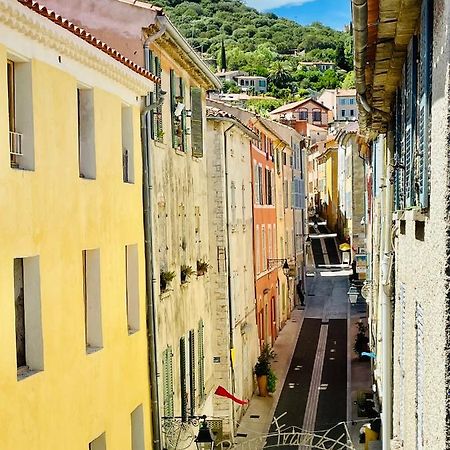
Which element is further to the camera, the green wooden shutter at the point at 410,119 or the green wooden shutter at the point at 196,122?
the green wooden shutter at the point at 196,122

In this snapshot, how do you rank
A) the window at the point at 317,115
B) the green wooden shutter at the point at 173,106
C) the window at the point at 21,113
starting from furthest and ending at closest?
1. the window at the point at 317,115
2. the green wooden shutter at the point at 173,106
3. the window at the point at 21,113

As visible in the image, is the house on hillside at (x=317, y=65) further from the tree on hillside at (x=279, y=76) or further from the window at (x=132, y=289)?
the window at (x=132, y=289)

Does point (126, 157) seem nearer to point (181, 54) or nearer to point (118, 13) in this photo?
point (118, 13)

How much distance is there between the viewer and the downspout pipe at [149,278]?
50.5ft

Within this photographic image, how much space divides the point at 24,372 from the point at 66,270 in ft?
5.30

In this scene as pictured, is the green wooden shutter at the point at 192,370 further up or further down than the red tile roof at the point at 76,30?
further down

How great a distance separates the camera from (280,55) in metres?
190

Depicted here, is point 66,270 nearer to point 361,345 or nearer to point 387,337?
point 387,337

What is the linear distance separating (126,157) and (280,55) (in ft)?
587

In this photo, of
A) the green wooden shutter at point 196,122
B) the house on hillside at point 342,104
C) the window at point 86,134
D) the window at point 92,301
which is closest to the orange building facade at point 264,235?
the green wooden shutter at point 196,122

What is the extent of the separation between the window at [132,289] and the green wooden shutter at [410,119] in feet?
19.4

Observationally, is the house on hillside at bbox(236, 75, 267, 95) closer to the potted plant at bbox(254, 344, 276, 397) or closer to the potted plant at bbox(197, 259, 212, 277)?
the potted plant at bbox(254, 344, 276, 397)

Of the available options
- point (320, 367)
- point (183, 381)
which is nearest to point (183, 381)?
point (183, 381)

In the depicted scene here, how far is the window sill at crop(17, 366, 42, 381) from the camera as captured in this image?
9673 mm
